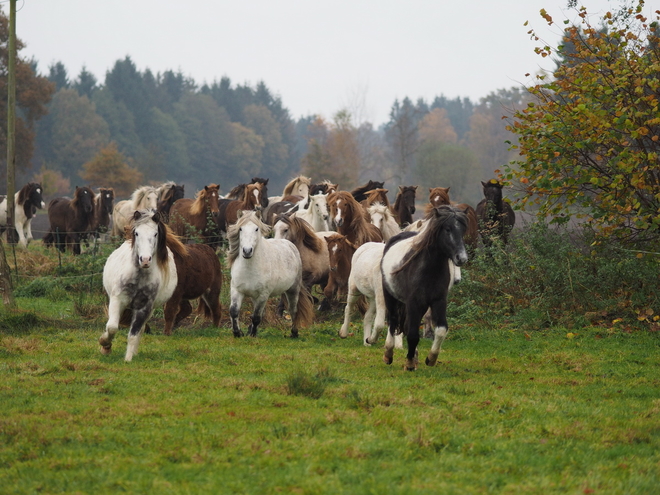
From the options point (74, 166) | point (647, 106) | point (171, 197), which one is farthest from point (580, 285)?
point (74, 166)

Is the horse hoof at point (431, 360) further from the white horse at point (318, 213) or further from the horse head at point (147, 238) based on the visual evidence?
the white horse at point (318, 213)

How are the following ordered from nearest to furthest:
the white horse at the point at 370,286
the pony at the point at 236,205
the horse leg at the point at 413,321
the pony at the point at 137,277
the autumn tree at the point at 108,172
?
the horse leg at the point at 413,321 < the pony at the point at 137,277 < the white horse at the point at 370,286 < the pony at the point at 236,205 < the autumn tree at the point at 108,172

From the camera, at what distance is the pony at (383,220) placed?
15.6 metres

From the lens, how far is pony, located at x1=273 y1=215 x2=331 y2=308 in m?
13.5

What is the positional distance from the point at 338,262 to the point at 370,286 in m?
2.65

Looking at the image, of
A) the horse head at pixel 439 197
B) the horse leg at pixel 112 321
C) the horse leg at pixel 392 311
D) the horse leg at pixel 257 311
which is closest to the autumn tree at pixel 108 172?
the horse head at pixel 439 197

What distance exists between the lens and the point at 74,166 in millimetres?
71000

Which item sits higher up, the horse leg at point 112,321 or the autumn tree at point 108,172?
the autumn tree at point 108,172

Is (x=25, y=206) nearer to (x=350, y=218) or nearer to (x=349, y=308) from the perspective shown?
(x=350, y=218)

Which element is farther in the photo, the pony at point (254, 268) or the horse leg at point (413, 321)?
the pony at point (254, 268)

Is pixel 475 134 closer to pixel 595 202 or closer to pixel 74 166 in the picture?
pixel 74 166

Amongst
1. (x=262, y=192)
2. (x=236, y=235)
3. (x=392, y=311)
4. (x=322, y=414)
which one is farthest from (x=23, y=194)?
(x=322, y=414)

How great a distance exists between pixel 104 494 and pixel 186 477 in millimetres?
522

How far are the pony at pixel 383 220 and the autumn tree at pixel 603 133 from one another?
4.61 meters
